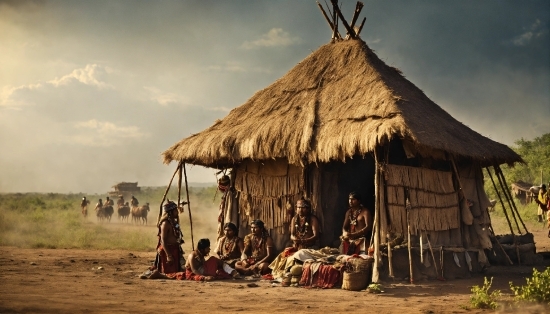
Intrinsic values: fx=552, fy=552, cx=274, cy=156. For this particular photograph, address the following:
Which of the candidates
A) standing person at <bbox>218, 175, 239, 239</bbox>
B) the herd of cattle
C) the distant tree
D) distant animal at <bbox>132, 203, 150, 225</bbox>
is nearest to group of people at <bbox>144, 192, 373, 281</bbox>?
standing person at <bbox>218, 175, 239, 239</bbox>

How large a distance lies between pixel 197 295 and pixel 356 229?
3228 millimetres

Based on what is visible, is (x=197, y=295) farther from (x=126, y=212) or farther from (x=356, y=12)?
(x=126, y=212)

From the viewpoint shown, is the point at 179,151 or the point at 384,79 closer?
the point at 384,79

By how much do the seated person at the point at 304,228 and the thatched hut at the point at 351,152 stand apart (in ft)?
0.92

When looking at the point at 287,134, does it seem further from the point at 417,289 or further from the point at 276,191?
the point at 417,289

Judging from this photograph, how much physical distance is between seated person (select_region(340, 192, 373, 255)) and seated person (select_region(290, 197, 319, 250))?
1.89ft

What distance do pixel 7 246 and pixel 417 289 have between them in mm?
12176

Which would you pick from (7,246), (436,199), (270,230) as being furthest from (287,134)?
(7,246)

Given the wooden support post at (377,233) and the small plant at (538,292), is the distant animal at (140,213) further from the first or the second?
the small plant at (538,292)

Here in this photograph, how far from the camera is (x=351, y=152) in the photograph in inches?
350

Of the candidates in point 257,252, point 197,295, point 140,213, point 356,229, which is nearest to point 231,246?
point 257,252

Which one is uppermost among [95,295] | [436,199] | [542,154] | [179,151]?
[542,154]

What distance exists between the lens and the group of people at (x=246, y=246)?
9.37m

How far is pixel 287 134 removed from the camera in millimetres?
9984
